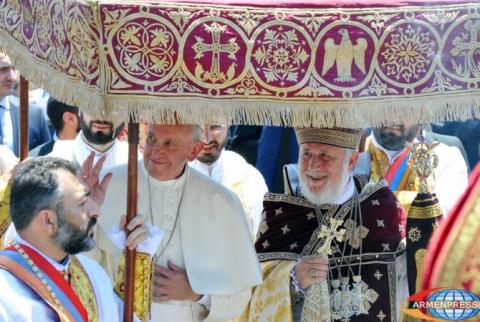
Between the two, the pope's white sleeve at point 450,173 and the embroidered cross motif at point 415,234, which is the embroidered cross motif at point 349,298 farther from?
the pope's white sleeve at point 450,173

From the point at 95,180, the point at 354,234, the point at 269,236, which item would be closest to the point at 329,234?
the point at 354,234

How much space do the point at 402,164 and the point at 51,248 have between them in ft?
10.2

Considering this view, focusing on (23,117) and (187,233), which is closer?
(187,233)

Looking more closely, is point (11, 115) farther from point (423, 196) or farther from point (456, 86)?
point (456, 86)

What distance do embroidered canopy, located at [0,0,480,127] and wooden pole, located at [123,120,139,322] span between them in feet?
1.18

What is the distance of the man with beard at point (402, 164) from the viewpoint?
716cm

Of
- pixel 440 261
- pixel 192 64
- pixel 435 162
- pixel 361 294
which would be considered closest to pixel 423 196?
pixel 435 162

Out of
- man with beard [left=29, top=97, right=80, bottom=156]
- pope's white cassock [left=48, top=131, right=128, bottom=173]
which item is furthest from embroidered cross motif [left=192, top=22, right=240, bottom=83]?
man with beard [left=29, top=97, right=80, bottom=156]

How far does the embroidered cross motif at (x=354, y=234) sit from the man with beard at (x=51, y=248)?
1.37 m

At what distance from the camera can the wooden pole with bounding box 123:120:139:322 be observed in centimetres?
522

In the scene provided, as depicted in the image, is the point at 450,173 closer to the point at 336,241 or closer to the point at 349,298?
the point at 336,241

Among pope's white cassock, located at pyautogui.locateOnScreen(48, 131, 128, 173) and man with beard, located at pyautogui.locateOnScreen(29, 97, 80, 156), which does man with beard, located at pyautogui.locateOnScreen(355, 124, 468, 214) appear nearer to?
pope's white cassock, located at pyautogui.locateOnScreen(48, 131, 128, 173)

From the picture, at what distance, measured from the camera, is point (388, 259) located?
621 cm

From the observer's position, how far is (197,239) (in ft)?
20.3
